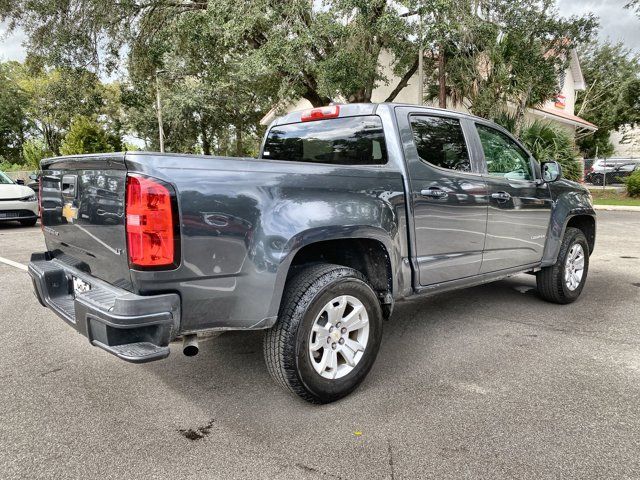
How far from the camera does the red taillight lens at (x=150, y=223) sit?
2.31 metres

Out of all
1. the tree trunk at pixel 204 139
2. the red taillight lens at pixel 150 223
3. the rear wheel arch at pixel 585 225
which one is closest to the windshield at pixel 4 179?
the red taillight lens at pixel 150 223

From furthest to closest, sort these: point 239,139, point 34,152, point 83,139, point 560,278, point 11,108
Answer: point 11,108 → point 34,152 → point 239,139 → point 83,139 → point 560,278

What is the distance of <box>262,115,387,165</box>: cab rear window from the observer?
11.7 ft

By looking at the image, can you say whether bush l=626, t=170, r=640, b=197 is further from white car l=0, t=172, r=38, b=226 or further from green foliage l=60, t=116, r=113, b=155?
green foliage l=60, t=116, r=113, b=155

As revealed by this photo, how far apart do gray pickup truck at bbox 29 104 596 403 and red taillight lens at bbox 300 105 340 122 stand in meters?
0.01

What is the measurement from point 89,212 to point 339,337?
63.3 inches

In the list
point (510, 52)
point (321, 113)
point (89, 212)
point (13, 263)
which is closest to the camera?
point (89, 212)

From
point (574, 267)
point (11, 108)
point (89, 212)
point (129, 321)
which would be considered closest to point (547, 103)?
point (574, 267)

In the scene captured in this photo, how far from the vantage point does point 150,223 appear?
7.64 feet

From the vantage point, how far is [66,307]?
2951mm

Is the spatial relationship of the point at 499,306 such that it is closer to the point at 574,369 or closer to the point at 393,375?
the point at 574,369

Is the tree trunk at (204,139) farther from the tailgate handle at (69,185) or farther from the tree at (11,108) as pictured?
the tailgate handle at (69,185)

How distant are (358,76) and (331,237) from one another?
12.2 metres

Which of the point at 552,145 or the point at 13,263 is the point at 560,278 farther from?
the point at 552,145
